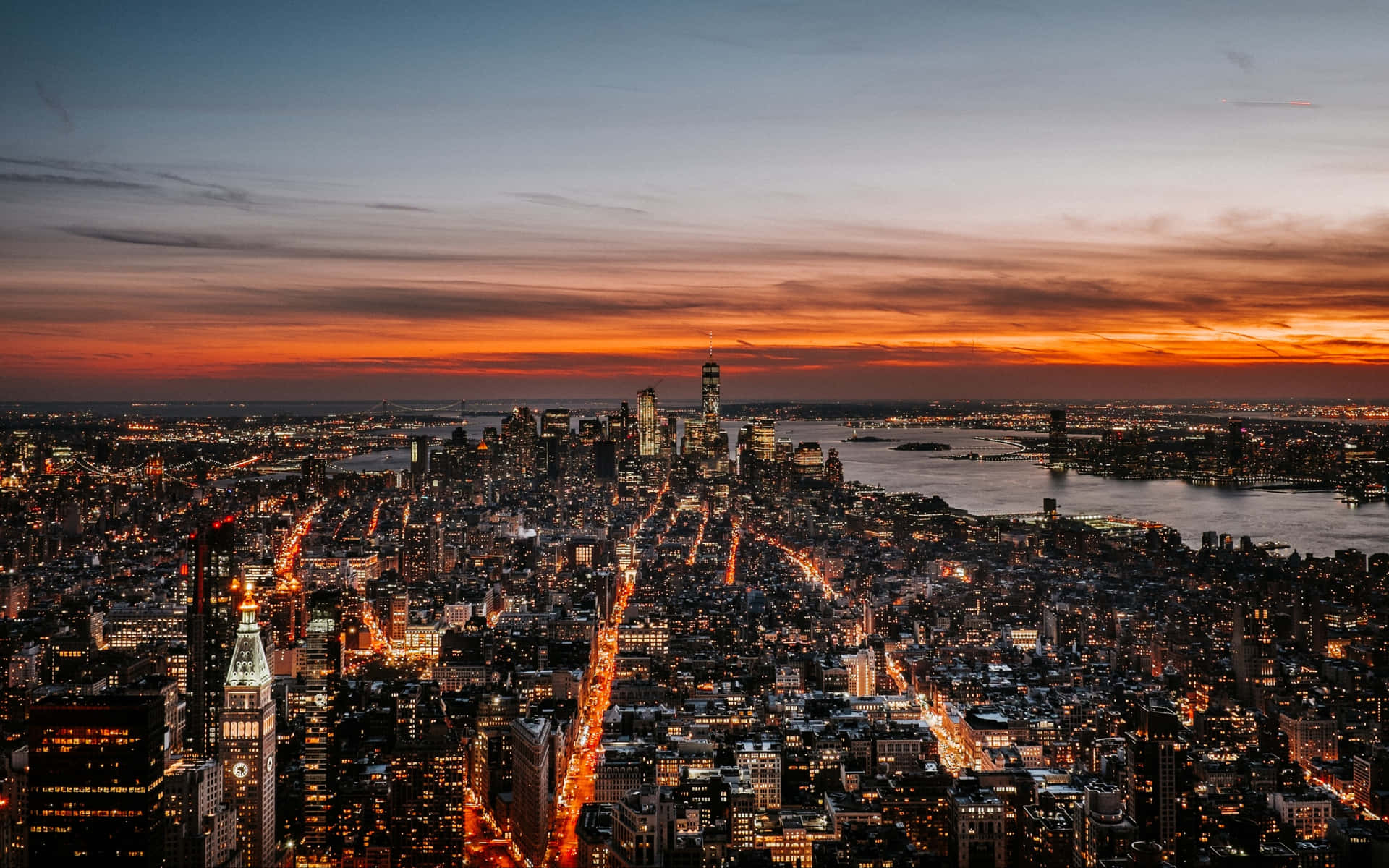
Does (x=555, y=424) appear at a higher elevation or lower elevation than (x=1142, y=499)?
higher

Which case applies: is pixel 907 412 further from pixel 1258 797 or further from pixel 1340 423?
pixel 1258 797

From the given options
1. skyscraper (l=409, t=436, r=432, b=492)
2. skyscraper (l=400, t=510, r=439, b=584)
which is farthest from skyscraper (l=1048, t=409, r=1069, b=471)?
skyscraper (l=400, t=510, r=439, b=584)

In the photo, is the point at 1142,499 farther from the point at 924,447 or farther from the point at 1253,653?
the point at 924,447

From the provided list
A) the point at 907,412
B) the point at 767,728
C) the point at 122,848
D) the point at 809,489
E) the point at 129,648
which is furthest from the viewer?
the point at 907,412

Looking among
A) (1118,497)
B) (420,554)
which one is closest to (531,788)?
(420,554)

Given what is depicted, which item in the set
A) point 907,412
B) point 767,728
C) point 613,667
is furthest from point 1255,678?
point 907,412

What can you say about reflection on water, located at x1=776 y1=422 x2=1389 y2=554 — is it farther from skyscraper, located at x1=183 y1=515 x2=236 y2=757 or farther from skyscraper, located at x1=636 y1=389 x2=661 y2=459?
skyscraper, located at x1=183 y1=515 x2=236 y2=757
